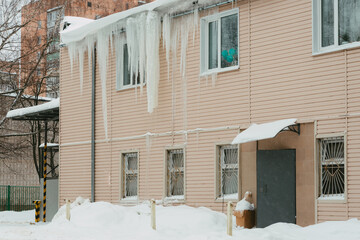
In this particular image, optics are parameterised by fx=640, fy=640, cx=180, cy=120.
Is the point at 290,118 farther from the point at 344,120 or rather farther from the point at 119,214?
the point at 119,214

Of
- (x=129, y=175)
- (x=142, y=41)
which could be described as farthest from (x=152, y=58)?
(x=129, y=175)

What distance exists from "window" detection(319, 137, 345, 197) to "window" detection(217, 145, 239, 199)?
2.72m

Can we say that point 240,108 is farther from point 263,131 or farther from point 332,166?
point 332,166

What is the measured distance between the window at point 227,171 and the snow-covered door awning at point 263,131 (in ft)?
5.46

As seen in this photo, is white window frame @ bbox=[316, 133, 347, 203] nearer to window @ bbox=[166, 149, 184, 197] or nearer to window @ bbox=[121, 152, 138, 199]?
window @ bbox=[166, 149, 184, 197]

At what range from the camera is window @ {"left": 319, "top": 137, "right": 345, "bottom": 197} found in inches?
554

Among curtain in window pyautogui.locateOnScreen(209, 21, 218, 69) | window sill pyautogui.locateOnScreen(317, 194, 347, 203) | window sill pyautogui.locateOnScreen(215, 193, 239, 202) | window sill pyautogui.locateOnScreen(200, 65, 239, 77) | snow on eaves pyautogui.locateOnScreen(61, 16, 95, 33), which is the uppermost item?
snow on eaves pyautogui.locateOnScreen(61, 16, 95, 33)

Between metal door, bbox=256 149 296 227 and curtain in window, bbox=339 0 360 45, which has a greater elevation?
curtain in window, bbox=339 0 360 45

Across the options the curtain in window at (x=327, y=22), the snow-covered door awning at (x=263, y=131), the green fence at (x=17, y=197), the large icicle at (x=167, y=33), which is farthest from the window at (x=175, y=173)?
the green fence at (x=17, y=197)

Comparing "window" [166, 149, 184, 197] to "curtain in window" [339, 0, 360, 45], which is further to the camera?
"window" [166, 149, 184, 197]

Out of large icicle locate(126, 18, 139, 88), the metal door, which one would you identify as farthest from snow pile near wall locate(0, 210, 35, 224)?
the metal door

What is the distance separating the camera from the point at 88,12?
185 ft

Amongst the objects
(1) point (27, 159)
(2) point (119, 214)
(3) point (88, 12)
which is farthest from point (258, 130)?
(3) point (88, 12)

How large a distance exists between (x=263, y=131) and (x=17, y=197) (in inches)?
983
